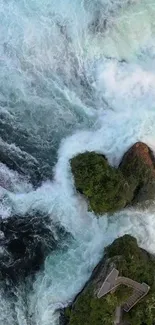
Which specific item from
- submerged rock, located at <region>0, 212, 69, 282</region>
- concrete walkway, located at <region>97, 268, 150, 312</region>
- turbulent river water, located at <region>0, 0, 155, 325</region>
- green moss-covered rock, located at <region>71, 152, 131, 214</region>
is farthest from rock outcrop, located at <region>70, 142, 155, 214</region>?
concrete walkway, located at <region>97, 268, 150, 312</region>

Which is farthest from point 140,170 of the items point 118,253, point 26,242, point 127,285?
point 26,242

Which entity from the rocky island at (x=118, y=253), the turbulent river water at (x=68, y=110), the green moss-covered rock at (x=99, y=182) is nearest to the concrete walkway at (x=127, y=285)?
the rocky island at (x=118, y=253)

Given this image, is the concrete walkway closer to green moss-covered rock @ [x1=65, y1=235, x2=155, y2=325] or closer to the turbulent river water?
green moss-covered rock @ [x1=65, y1=235, x2=155, y2=325]

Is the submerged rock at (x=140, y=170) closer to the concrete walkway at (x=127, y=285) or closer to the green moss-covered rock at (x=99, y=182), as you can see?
the green moss-covered rock at (x=99, y=182)

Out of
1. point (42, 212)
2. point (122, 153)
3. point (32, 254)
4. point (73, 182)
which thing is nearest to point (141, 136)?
point (122, 153)

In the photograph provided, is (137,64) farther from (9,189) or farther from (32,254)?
(32,254)

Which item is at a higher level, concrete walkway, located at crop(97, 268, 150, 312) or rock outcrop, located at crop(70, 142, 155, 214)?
rock outcrop, located at crop(70, 142, 155, 214)
